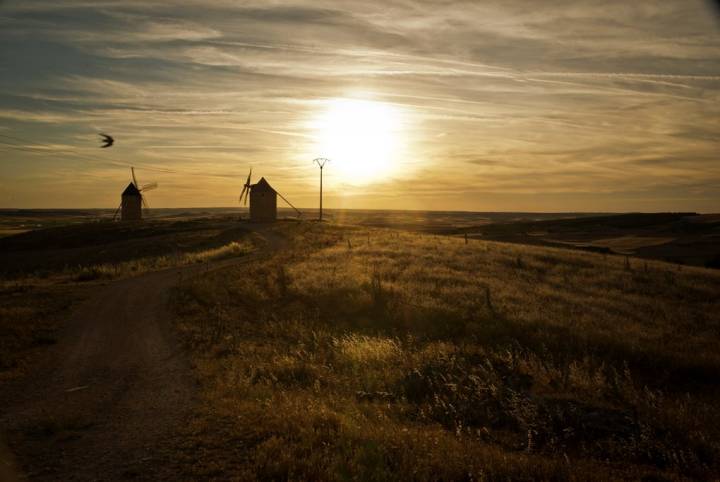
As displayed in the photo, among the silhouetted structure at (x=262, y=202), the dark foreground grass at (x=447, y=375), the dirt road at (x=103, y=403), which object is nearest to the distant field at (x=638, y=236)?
the dark foreground grass at (x=447, y=375)

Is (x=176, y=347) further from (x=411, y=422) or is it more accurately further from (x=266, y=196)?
(x=266, y=196)

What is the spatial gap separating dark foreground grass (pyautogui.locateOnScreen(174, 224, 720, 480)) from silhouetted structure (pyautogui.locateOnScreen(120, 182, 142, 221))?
74462mm

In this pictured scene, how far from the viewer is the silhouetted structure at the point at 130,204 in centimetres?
9294

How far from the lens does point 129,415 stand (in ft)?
30.5

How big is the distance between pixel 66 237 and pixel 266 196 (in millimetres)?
31691

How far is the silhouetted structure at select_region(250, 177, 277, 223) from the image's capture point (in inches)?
3305

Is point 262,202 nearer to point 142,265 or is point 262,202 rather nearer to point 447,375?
point 142,265

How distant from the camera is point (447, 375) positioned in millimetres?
12469

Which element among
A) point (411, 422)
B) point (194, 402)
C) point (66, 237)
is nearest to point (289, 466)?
point (411, 422)

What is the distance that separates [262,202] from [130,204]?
28310mm

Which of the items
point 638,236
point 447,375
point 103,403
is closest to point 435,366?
point 447,375

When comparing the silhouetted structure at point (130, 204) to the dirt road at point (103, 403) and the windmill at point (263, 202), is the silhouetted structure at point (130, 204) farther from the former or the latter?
the dirt road at point (103, 403)

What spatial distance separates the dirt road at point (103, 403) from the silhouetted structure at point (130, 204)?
273 feet

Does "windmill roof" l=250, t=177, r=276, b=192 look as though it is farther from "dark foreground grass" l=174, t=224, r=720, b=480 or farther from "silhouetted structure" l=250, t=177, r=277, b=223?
"dark foreground grass" l=174, t=224, r=720, b=480
